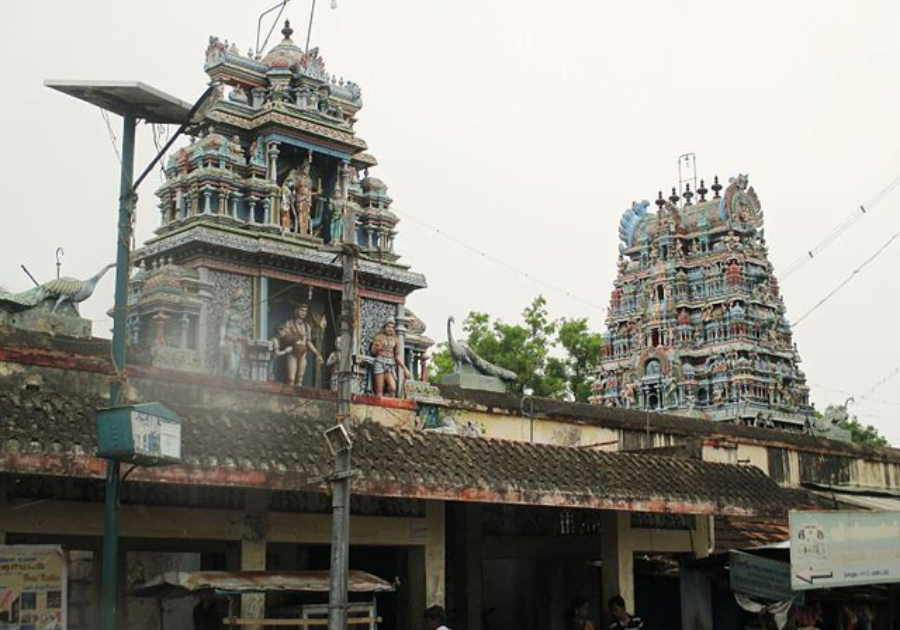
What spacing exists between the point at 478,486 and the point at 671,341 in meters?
38.9

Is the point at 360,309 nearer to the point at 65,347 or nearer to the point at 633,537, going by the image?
the point at 633,537

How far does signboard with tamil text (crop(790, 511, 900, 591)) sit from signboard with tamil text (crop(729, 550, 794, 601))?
79cm

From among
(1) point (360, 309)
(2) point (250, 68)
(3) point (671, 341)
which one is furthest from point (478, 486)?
(3) point (671, 341)

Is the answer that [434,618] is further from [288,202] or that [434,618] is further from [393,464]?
[288,202]

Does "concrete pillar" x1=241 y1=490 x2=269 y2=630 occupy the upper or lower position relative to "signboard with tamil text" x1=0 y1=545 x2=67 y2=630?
upper

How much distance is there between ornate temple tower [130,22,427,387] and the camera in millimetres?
25094

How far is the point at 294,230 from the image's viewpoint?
90.2ft

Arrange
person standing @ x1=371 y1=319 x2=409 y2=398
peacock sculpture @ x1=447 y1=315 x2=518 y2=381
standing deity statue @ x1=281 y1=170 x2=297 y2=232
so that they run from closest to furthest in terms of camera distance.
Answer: person standing @ x1=371 y1=319 x2=409 y2=398 < standing deity statue @ x1=281 y1=170 x2=297 y2=232 < peacock sculpture @ x1=447 y1=315 x2=518 y2=381

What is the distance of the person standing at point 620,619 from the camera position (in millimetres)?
16109

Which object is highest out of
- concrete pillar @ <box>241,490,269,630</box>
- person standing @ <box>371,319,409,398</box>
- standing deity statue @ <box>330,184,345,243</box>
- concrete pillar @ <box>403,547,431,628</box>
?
standing deity statue @ <box>330,184,345,243</box>

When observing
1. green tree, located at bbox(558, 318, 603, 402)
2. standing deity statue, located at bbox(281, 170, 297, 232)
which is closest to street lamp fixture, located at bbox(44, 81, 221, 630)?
standing deity statue, located at bbox(281, 170, 297, 232)

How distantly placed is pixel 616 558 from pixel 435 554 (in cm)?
338

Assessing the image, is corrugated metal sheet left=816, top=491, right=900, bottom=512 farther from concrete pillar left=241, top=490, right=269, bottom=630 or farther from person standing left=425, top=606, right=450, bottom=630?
concrete pillar left=241, top=490, right=269, bottom=630

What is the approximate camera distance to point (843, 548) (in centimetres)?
1714
